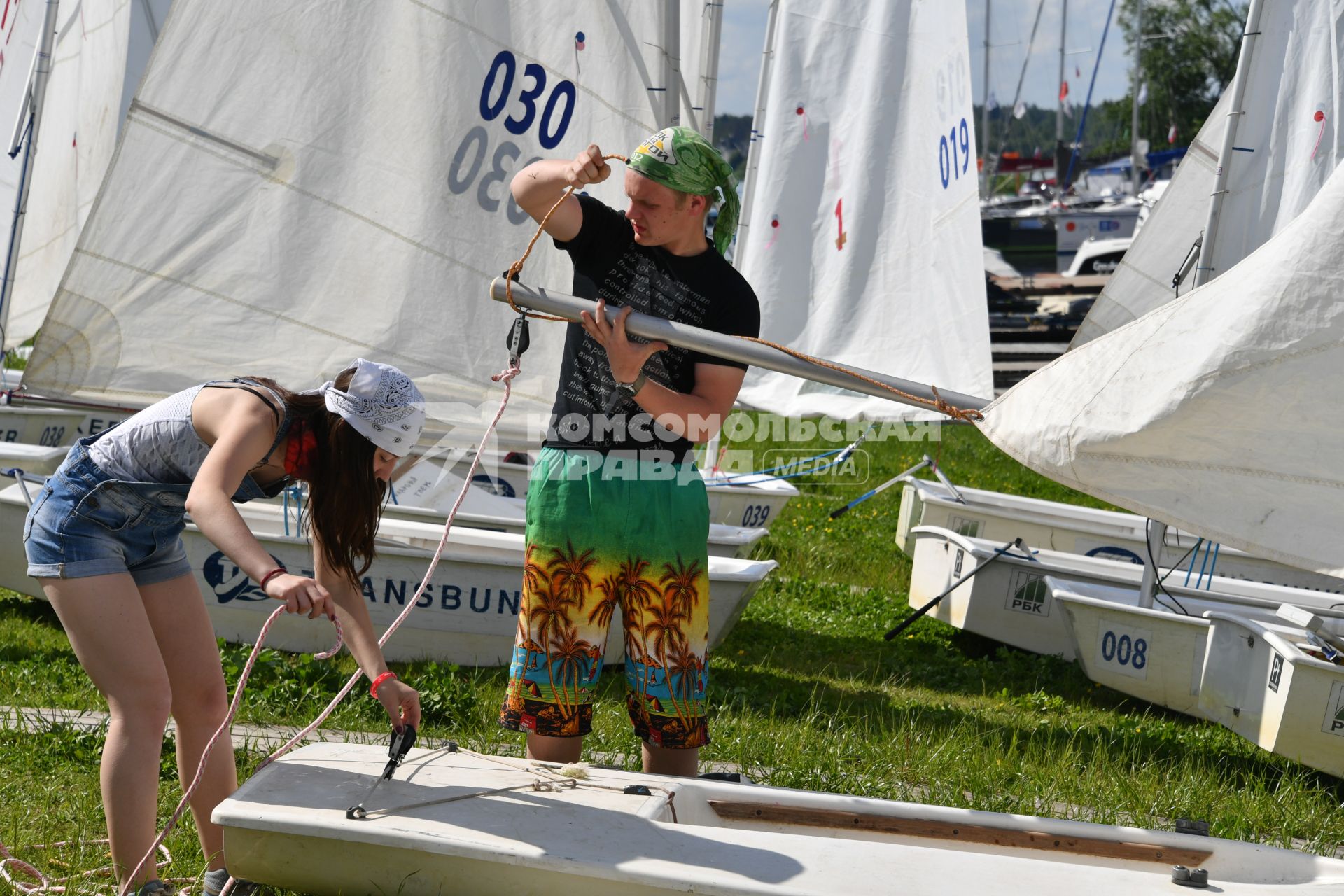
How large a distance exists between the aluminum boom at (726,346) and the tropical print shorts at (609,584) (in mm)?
347

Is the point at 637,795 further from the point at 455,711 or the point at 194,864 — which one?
the point at 455,711

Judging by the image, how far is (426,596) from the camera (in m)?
5.92

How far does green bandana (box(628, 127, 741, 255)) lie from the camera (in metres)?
2.97

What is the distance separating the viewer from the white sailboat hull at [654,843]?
2596mm

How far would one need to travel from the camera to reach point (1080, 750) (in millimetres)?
5031

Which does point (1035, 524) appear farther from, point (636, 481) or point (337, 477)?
point (337, 477)

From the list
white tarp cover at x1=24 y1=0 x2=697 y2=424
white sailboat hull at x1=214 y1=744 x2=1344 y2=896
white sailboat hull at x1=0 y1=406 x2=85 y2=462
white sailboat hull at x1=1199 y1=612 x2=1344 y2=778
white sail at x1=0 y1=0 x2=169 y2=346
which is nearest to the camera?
white sailboat hull at x1=214 y1=744 x2=1344 y2=896

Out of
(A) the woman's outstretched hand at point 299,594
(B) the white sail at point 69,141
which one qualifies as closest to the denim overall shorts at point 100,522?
(A) the woman's outstretched hand at point 299,594

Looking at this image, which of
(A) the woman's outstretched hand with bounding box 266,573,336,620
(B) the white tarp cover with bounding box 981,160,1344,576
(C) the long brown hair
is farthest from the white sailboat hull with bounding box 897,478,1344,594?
(A) the woman's outstretched hand with bounding box 266,573,336,620

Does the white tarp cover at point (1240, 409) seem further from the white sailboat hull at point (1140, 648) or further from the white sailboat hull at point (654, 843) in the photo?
the white sailboat hull at point (1140, 648)

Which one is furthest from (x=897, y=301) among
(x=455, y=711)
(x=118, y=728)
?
(x=118, y=728)

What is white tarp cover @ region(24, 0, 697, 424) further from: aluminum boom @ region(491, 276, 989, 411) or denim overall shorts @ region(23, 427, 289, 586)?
denim overall shorts @ region(23, 427, 289, 586)

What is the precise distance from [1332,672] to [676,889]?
3405 millimetres

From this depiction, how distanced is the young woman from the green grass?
2.20 feet
